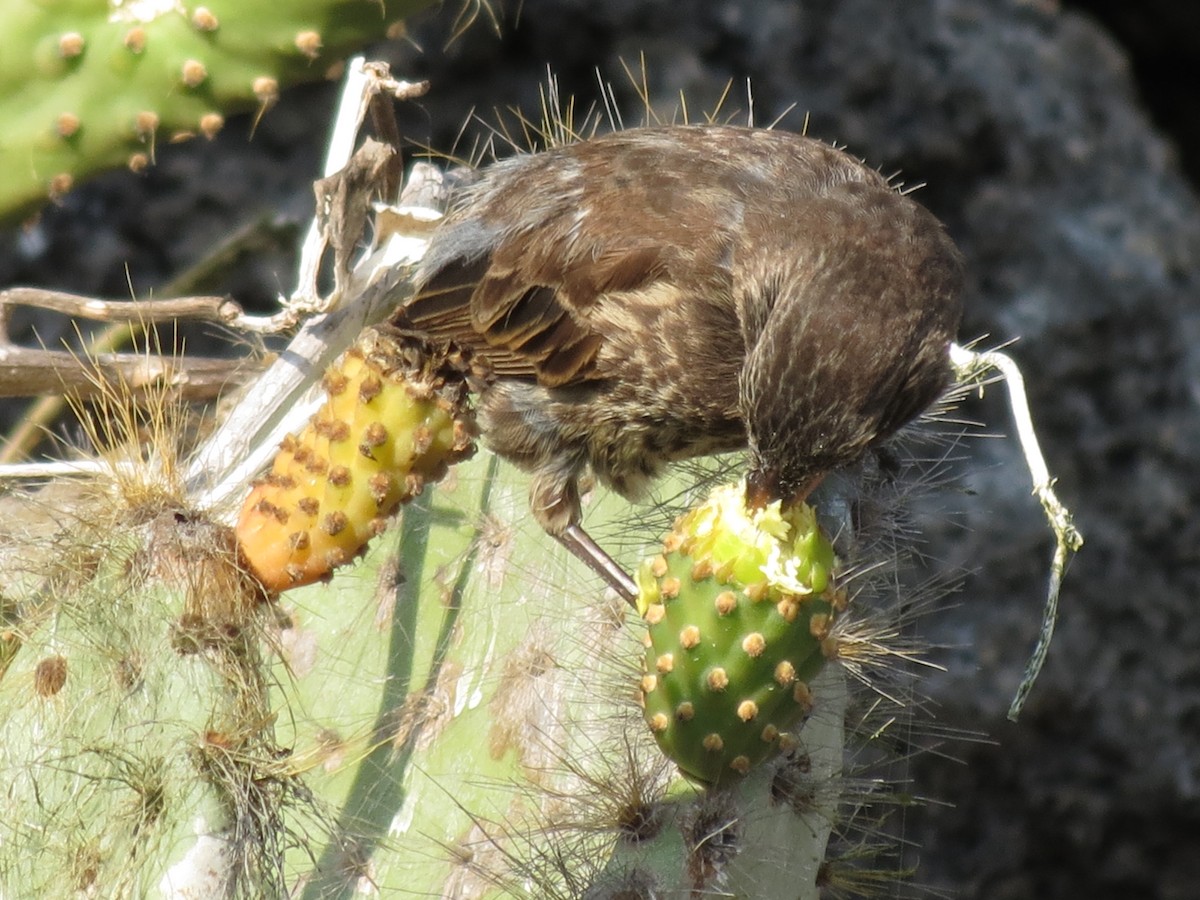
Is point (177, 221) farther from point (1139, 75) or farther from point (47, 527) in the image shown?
point (1139, 75)

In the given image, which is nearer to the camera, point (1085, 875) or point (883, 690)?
point (883, 690)

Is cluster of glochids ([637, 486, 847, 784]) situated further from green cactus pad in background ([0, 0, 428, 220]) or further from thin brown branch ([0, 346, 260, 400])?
thin brown branch ([0, 346, 260, 400])

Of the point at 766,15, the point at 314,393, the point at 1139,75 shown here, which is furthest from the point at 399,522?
the point at 1139,75

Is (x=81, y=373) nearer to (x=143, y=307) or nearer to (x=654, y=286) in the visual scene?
(x=143, y=307)

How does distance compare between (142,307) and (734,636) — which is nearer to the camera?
(734,636)

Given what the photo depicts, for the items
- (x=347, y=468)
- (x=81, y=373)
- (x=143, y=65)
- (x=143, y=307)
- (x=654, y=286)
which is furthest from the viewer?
(x=81, y=373)

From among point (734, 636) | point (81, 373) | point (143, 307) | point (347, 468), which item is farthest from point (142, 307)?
point (734, 636)
